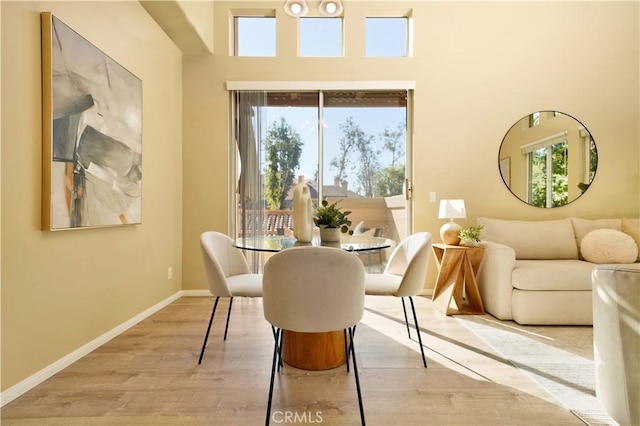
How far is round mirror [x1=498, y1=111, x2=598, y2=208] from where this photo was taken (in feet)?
11.1

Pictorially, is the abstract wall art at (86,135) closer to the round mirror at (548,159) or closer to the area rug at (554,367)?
the area rug at (554,367)

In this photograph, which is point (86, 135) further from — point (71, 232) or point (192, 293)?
point (192, 293)

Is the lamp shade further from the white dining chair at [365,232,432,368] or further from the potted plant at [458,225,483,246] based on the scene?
the white dining chair at [365,232,432,368]

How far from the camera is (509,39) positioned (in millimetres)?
3402

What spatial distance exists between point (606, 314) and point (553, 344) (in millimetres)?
1173

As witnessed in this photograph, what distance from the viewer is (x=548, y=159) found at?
3381 millimetres

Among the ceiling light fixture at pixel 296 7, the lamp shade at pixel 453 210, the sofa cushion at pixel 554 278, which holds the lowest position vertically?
the sofa cushion at pixel 554 278

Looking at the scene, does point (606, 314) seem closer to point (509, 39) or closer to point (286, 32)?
point (509, 39)

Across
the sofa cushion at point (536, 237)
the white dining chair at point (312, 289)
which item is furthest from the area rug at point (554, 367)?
the white dining chair at point (312, 289)

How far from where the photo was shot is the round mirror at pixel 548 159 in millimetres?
3375

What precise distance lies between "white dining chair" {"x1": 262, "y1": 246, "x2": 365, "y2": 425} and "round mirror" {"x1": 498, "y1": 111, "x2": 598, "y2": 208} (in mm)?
2841

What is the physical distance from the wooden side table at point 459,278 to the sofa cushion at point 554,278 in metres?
0.34

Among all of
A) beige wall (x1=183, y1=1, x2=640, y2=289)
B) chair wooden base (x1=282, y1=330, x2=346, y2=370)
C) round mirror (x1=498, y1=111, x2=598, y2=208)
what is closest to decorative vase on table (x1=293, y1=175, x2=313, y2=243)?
chair wooden base (x1=282, y1=330, x2=346, y2=370)

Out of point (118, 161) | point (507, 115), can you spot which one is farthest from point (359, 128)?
point (118, 161)
